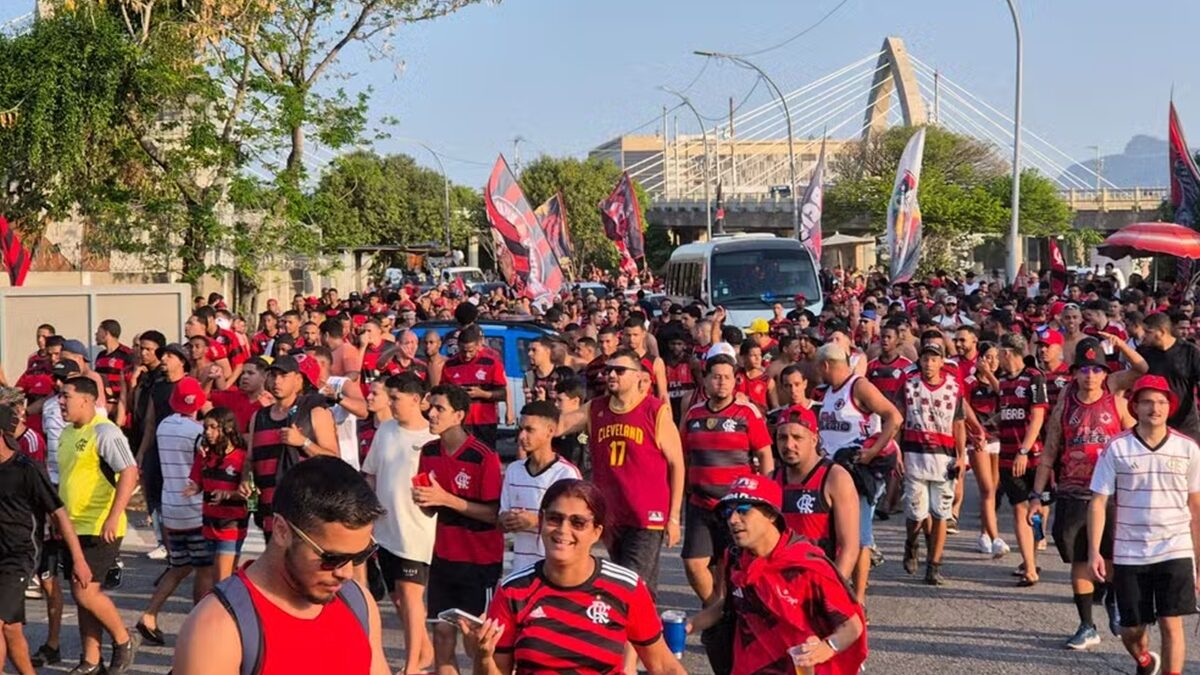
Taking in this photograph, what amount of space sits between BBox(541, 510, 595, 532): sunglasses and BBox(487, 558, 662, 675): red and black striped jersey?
15 cm

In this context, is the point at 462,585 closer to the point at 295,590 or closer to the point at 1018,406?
the point at 295,590

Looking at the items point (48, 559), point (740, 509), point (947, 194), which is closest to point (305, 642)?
point (740, 509)

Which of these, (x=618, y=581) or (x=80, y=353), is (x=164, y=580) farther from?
(x=618, y=581)

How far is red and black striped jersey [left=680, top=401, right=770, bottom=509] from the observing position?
30.4 ft

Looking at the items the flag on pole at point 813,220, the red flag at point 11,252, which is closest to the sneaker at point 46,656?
the red flag at point 11,252

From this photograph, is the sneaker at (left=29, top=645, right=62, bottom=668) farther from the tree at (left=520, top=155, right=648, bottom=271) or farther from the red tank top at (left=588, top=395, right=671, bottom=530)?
the tree at (left=520, top=155, right=648, bottom=271)

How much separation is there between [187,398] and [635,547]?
3.88 metres

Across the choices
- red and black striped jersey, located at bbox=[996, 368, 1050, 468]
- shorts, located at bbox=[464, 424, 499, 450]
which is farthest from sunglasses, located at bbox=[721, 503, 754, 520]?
shorts, located at bbox=[464, 424, 499, 450]

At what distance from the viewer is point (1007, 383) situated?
11.8 metres

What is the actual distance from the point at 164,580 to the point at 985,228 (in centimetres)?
5914

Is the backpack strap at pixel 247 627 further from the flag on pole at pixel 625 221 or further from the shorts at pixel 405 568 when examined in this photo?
the flag on pole at pixel 625 221

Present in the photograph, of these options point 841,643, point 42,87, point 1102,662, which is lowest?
point 1102,662

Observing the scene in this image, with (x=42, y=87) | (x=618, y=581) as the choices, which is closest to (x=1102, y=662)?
(x=618, y=581)

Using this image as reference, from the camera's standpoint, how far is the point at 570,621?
5.02 meters
